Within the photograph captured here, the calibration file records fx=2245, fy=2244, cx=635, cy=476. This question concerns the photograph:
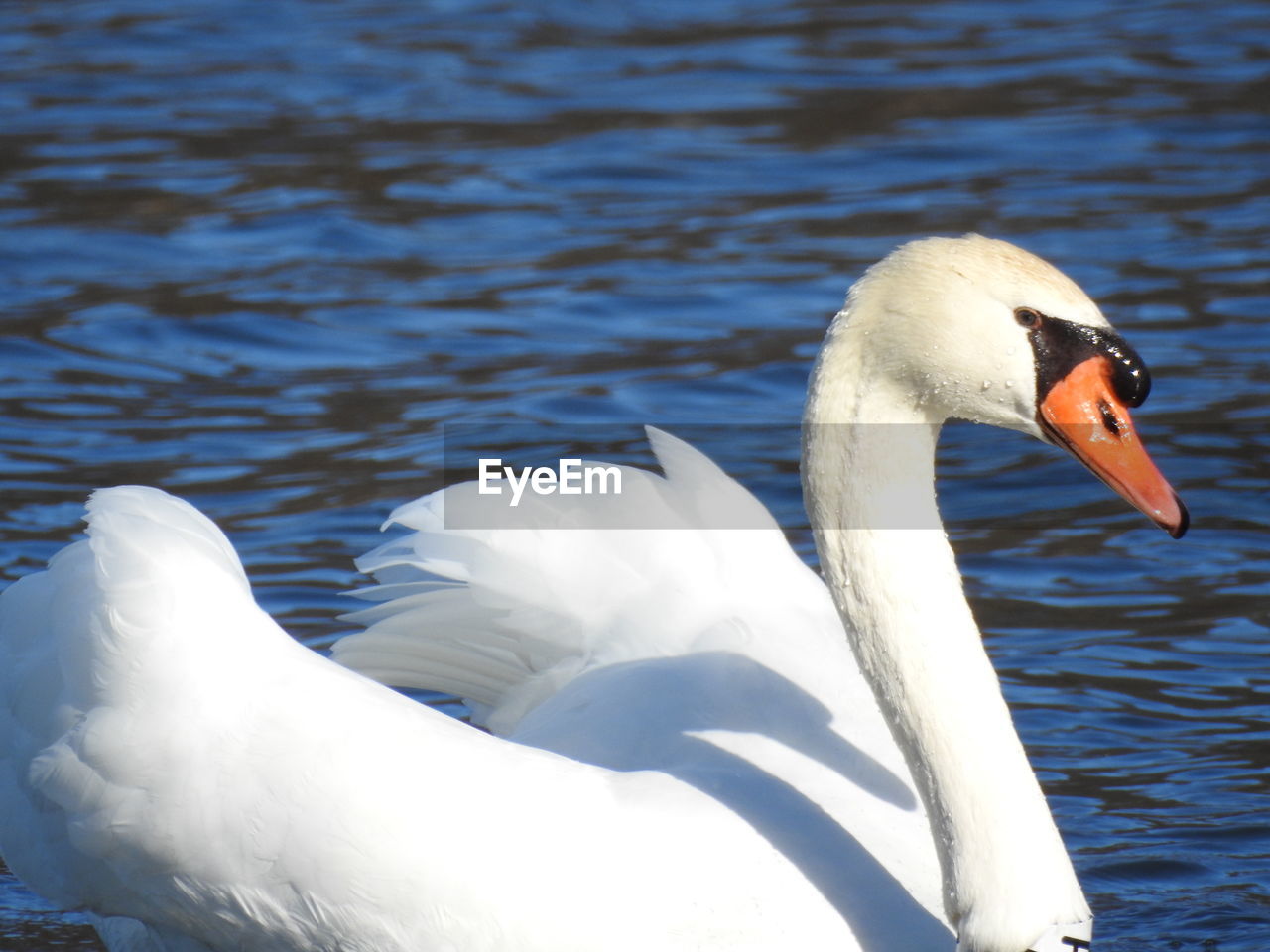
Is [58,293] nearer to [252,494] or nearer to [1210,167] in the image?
[252,494]

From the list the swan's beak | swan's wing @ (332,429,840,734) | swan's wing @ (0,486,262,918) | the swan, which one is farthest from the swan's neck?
swan's wing @ (0,486,262,918)

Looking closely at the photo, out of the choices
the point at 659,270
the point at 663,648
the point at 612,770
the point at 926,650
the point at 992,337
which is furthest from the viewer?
the point at 659,270

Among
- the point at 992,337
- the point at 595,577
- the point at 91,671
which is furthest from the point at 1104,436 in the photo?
the point at 91,671

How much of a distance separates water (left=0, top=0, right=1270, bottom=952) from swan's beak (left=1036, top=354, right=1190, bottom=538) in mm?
1406

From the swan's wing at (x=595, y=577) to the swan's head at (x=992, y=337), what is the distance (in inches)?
45.7

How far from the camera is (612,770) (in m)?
4.41

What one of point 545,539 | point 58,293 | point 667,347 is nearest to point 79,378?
point 58,293

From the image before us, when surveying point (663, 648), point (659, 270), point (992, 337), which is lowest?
point (659, 270)

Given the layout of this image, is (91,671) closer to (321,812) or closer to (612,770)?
(321,812)

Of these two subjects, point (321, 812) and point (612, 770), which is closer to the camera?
point (321, 812)

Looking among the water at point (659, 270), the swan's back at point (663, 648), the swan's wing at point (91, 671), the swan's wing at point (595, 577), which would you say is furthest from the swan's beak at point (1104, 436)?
the swan's wing at point (91, 671)

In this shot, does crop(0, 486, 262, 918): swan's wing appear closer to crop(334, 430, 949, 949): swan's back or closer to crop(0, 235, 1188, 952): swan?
crop(0, 235, 1188, 952): swan

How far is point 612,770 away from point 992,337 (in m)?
1.17

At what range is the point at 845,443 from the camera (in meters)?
3.96
